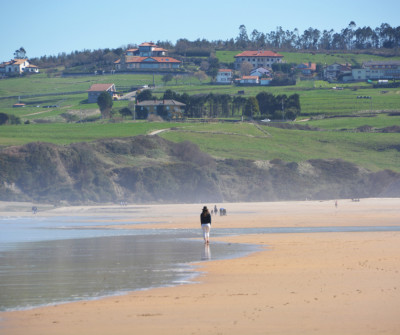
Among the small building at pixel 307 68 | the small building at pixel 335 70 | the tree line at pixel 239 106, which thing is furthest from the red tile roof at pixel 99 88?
the small building at pixel 307 68

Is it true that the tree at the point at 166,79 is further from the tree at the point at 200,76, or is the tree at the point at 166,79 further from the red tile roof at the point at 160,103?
the red tile roof at the point at 160,103

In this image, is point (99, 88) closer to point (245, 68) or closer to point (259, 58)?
point (245, 68)

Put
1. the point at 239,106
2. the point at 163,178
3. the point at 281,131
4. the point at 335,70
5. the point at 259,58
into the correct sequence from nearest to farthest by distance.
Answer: the point at 163,178, the point at 281,131, the point at 239,106, the point at 335,70, the point at 259,58

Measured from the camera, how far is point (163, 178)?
59125 mm

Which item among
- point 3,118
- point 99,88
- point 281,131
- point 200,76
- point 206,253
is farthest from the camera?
point 200,76

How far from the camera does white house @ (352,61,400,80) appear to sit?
484 feet

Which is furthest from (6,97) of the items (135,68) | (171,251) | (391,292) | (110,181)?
(391,292)

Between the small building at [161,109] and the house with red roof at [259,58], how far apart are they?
251 ft

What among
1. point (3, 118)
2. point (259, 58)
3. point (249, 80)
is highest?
point (259, 58)

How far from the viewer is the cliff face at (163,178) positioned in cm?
5697

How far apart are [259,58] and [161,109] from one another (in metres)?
82.8

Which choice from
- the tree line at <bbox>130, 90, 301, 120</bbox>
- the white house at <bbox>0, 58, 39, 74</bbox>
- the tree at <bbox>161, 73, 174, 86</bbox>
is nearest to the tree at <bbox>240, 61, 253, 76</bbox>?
the tree at <bbox>161, 73, 174, 86</bbox>

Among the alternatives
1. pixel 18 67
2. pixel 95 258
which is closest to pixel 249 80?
pixel 18 67

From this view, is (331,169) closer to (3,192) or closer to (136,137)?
(136,137)
